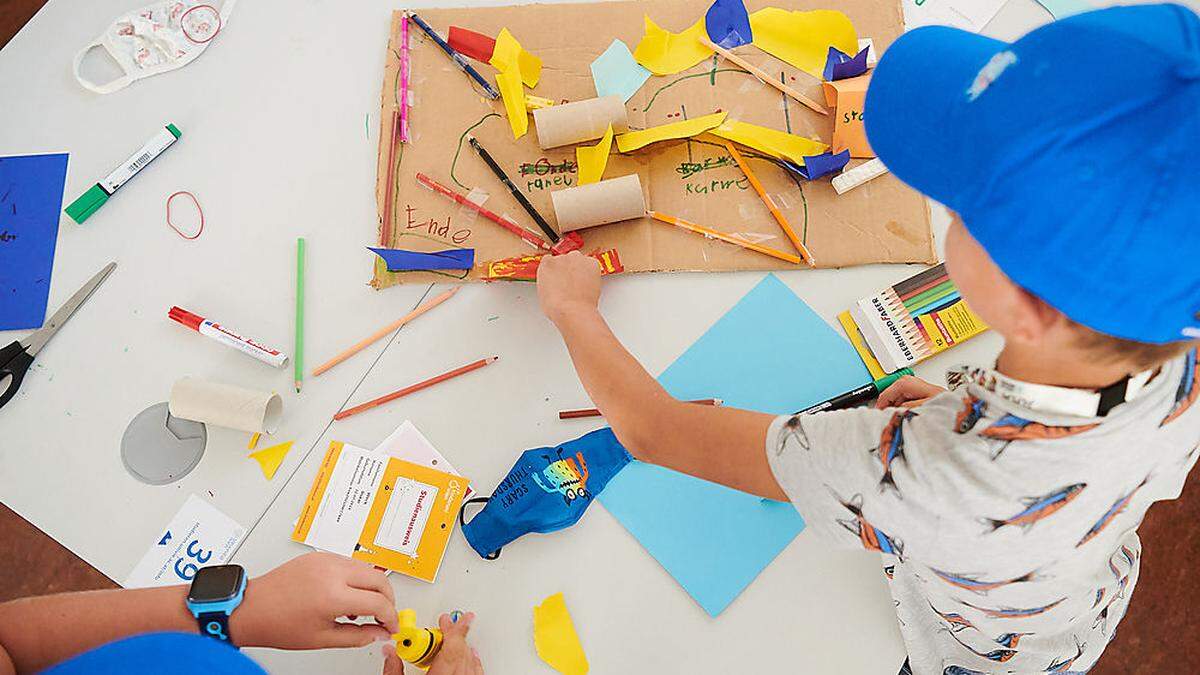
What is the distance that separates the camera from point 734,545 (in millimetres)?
754

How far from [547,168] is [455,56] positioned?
0.59 ft

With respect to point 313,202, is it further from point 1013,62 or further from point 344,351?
point 1013,62

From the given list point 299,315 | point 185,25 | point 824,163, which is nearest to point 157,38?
point 185,25

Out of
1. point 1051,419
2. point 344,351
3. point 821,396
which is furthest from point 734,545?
point 344,351

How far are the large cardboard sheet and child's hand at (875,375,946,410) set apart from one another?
16 centimetres

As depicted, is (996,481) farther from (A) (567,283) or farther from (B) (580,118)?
(B) (580,118)

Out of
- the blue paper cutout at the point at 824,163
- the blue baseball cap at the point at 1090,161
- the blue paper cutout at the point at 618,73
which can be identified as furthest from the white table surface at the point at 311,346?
the blue baseball cap at the point at 1090,161

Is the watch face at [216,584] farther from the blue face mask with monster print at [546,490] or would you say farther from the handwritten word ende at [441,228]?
the handwritten word ende at [441,228]

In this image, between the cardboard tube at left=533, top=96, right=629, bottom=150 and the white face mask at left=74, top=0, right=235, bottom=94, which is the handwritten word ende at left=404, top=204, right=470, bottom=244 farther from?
the white face mask at left=74, top=0, right=235, bottom=94

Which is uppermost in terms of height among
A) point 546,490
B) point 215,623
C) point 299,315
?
→ point 299,315

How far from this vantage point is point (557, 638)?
0.74m

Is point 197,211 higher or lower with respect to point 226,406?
higher

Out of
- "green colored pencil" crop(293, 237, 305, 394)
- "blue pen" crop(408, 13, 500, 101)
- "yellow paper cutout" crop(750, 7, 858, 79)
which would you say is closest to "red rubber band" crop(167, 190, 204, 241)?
"green colored pencil" crop(293, 237, 305, 394)

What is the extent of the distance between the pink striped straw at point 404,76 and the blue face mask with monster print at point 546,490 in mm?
396
